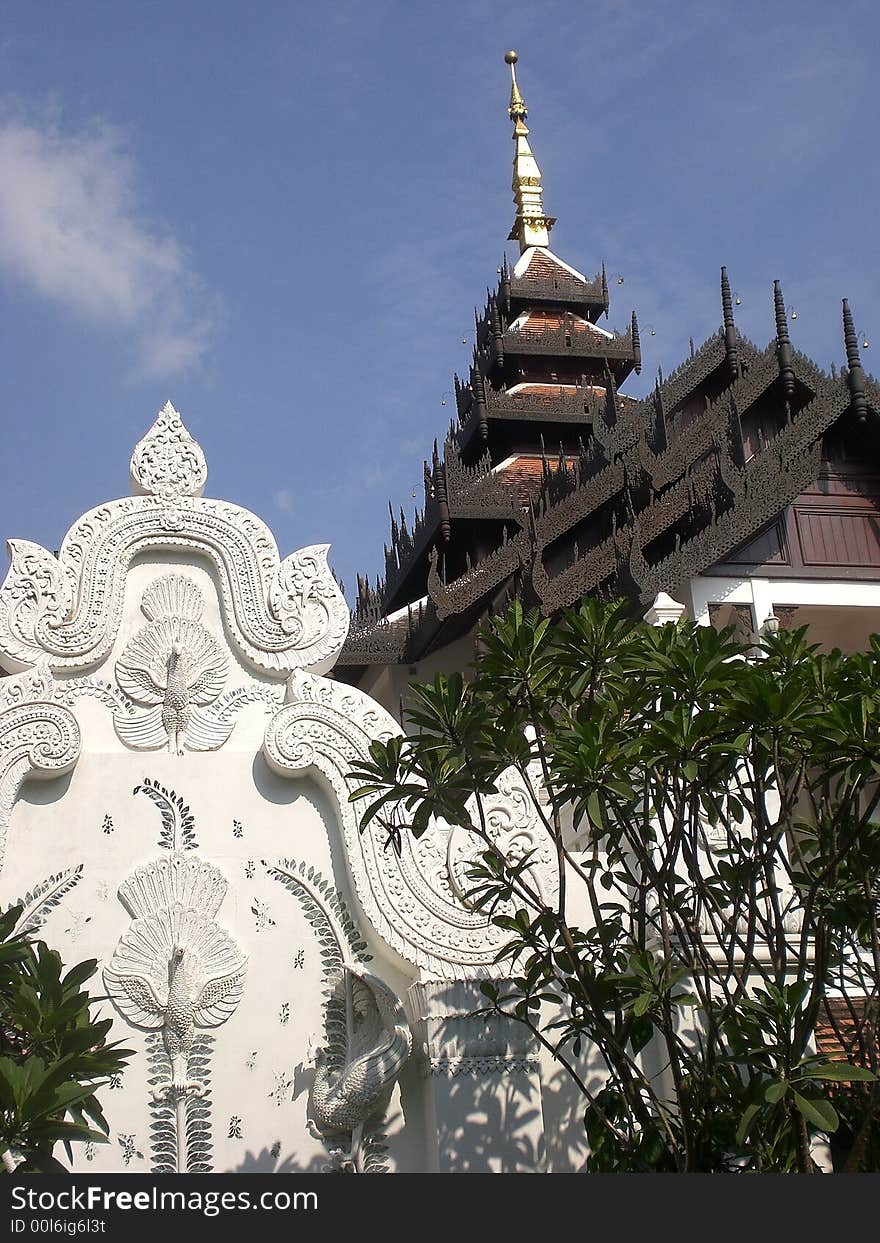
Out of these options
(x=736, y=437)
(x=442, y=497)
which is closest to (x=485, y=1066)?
(x=736, y=437)

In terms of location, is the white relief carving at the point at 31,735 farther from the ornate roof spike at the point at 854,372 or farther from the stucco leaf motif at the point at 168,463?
the ornate roof spike at the point at 854,372

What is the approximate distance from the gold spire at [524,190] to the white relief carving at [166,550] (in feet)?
47.5

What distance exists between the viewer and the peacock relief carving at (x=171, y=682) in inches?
265

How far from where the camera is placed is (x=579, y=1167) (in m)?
6.26

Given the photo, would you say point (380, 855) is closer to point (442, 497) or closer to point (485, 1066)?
point (485, 1066)

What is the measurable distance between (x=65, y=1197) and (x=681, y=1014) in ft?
9.59

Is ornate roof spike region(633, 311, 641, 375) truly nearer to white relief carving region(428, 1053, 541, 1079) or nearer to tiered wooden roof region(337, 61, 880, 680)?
tiered wooden roof region(337, 61, 880, 680)

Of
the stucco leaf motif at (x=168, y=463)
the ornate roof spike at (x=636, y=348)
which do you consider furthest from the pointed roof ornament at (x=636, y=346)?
the stucco leaf motif at (x=168, y=463)

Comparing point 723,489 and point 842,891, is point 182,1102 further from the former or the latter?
point 723,489

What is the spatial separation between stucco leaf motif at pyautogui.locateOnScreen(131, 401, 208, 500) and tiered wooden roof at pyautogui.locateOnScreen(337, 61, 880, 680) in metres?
5.51

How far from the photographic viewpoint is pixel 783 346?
14.9 meters

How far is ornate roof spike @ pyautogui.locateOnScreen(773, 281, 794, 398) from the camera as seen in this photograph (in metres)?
14.8

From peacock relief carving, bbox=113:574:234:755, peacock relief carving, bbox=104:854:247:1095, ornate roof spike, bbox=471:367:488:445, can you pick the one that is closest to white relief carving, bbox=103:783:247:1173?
peacock relief carving, bbox=104:854:247:1095

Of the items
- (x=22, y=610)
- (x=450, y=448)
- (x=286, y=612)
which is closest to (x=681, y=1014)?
(x=286, y=612)
